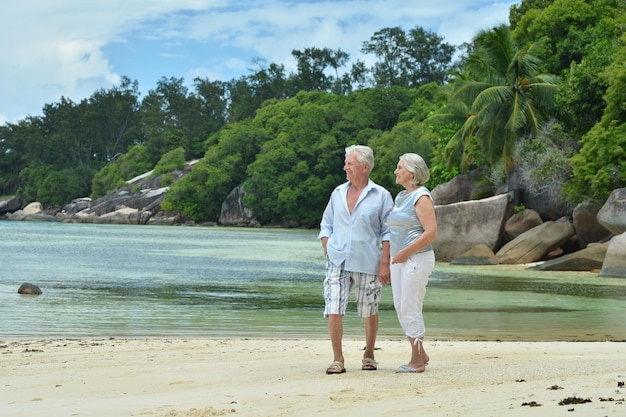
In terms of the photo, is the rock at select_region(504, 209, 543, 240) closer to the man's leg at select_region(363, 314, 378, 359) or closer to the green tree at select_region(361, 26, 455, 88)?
the man's leg at select_region(363, 314, 378, 359)

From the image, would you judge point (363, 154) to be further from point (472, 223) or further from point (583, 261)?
point (472, 223)

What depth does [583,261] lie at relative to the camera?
27469 millimetres

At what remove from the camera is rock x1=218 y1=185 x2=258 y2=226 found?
9406 centimetres

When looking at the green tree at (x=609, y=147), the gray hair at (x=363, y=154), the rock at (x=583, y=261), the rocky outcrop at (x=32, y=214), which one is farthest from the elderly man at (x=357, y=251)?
the rocky outcrop at (x=32, y=214)

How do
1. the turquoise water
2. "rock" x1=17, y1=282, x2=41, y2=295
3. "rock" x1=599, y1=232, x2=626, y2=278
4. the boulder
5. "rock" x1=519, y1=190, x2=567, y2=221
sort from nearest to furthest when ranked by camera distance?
1. the turquoise water
2. "rock" x1=17, y1=282, x2=41, y2=295
3. "rock" x1=599, y1=232, x2=626, y2=278
4. the boulder
5. "rock" x1=519, y1=190, x2=567, y2=221

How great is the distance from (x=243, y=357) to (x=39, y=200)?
11512 centimetres

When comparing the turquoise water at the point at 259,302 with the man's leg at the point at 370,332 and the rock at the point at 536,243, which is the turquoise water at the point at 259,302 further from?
the man's leg at the point at 370,332

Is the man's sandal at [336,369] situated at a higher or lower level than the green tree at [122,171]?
lower

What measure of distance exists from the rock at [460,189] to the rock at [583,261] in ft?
42.2

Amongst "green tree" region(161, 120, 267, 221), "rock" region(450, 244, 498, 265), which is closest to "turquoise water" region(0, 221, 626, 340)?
"rock" region(450, 244, 498, 265)

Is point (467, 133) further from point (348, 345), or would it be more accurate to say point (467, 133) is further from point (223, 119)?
point (223, 119)

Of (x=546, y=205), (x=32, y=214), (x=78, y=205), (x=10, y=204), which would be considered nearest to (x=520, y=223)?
(x=546, y=205)

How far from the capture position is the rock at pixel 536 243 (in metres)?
31.2

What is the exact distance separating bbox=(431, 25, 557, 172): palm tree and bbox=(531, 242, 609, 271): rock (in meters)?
9.26
